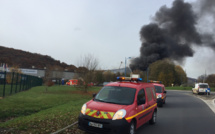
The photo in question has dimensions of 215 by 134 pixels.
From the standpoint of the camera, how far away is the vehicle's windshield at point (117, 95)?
6238 millimetres

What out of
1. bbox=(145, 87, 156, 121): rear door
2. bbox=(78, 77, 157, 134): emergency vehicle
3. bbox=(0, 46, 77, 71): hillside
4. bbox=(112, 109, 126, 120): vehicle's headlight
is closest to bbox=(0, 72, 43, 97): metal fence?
bbox=(78, 77, 157, 134): emergency vehicle

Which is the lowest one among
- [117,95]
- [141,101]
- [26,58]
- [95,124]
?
[95,124]

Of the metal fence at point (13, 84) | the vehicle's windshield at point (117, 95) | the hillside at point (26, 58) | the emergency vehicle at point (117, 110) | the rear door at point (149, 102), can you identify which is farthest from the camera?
the hillside at point (26, 58)

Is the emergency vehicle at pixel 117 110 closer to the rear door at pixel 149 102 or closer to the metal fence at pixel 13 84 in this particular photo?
the rear door at pixel 149 102

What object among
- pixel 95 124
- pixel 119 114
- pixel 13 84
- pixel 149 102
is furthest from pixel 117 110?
pixel 13 84

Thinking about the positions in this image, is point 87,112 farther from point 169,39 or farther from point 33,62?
point 33,62

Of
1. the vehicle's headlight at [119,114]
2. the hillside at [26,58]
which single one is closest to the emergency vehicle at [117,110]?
the vehicle's headlight at [119,114]

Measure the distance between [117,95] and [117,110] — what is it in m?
1.03

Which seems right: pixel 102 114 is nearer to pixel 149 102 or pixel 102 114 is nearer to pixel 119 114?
pixel 119 114

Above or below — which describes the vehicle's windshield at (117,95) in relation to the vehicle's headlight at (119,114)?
above

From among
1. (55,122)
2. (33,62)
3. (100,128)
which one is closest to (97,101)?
(100,128)

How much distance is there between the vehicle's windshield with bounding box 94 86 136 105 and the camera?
6.24 m

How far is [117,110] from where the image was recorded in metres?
5.52

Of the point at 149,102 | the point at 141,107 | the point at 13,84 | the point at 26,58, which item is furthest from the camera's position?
the point at 26,58
